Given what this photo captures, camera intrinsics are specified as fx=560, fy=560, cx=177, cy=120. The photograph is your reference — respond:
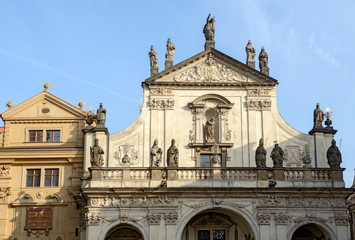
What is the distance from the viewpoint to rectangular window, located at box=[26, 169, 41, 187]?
2823 centimetres

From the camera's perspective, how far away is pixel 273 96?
28.5m

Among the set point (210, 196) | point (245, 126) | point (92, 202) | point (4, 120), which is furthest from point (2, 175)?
point (245, 126)

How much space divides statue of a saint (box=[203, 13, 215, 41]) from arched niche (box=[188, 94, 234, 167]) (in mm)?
3521

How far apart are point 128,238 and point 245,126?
7.93m

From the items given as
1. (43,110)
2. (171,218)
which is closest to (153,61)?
(43,110)

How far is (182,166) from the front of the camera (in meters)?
27.1

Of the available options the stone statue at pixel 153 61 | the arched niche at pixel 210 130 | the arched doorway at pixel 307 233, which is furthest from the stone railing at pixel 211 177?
the stone statue at pixel 153 61

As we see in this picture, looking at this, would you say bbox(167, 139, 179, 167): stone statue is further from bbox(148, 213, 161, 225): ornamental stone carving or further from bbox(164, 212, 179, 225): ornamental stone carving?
bbox(148, 213, 161, 225): ornamental stone carving

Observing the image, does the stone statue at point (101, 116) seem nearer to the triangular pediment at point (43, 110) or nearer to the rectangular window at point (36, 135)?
the triangular pediment at point (43, 110)

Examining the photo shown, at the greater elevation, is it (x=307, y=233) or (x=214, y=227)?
(x=214, y=227)

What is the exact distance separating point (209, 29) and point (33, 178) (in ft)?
39.6

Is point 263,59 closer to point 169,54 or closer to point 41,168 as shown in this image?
point 169,54

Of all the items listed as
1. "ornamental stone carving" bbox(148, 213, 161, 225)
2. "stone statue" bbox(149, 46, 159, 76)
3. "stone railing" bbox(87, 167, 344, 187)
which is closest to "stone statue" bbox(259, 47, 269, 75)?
"stone statue" bbox(149, 46, 159, 76)

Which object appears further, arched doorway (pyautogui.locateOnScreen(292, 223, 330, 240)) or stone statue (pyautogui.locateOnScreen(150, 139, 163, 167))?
arched doorway (pyautogui.locateOnScreen(292, 223, 330, 240))
